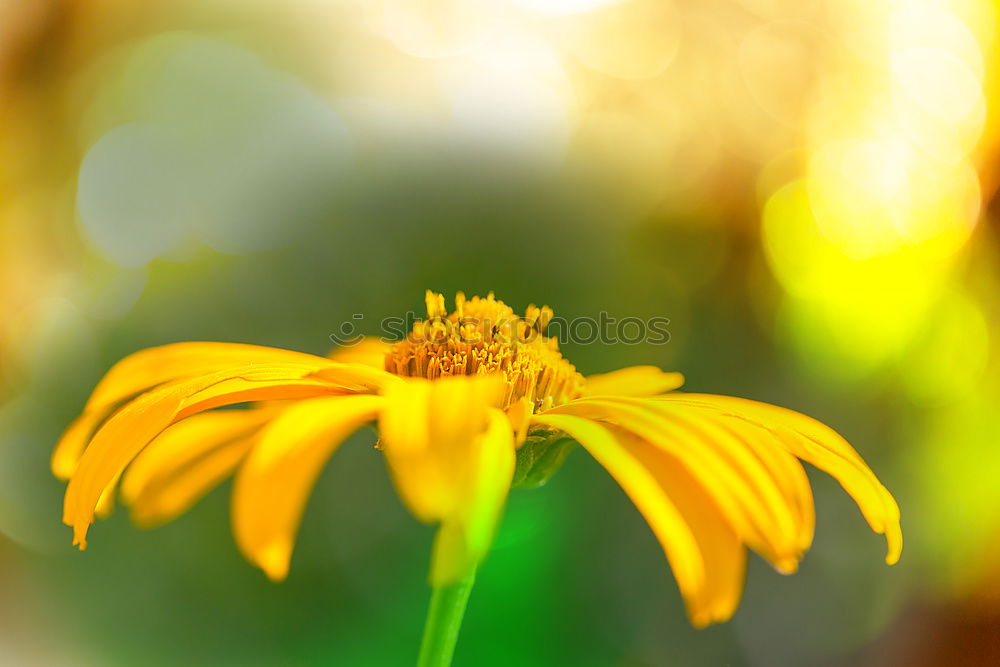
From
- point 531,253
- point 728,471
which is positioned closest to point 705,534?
point 728,471

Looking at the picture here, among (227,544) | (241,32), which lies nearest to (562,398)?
(227,544)

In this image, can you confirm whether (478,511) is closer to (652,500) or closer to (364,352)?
(652,500)

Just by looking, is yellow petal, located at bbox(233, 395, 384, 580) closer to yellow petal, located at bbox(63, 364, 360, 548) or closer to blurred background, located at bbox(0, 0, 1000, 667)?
yellow petal, located at bbox(63, 364, 360, 548)

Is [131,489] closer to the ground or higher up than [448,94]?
closer to the ground

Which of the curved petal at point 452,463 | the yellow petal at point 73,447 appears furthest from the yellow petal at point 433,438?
the yellow petal at point 73,447

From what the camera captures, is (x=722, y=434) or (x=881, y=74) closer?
(x=722, y=434)

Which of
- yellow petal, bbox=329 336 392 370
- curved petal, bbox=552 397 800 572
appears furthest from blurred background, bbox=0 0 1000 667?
curved petal, bbox=552 397 800 572

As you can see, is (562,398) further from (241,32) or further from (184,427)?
(241,32)
